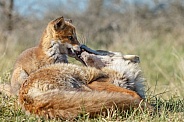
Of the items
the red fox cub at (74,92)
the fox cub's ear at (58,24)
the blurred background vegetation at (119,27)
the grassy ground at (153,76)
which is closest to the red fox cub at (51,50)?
the fox cub's ear at (58,24)

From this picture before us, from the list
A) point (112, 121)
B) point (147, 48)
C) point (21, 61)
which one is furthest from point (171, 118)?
point (147, 48)

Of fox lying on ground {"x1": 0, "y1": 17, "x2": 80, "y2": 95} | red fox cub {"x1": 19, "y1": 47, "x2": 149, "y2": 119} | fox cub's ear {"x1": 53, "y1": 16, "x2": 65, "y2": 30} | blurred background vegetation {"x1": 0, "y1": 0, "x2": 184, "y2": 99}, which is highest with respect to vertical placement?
blurred background vegetation {"x1": 0, "y1": 0, "x2": 184, "y2": 99}

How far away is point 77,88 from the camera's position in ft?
18.0

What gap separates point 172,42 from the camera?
17109 mm

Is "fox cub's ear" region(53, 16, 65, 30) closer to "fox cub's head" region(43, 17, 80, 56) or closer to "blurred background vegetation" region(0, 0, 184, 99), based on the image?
"fox cub's head" region(43, 17, 80, 56)

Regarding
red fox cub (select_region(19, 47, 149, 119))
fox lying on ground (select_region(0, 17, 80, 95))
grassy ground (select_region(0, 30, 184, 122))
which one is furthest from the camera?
fox lying on ground (select_region(0, 17, 80, 95))

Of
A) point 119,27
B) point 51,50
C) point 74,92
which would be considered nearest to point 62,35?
point 51,50

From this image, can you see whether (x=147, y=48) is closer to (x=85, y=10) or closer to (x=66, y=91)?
(x=85, y=10)

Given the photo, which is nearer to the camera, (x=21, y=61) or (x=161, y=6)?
(x=21, y=61)

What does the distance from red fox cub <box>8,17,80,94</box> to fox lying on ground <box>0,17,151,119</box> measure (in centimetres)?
4

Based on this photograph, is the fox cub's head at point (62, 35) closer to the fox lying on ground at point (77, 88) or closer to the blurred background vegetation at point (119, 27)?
the fox lying on ground at point (77, 88)

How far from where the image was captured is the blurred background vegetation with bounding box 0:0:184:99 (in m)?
14.5

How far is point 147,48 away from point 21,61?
882cm

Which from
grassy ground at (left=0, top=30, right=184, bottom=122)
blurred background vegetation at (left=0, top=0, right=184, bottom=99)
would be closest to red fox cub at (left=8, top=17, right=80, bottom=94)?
grassy ground at (left=0, top=30, right=184, bottom=122)
